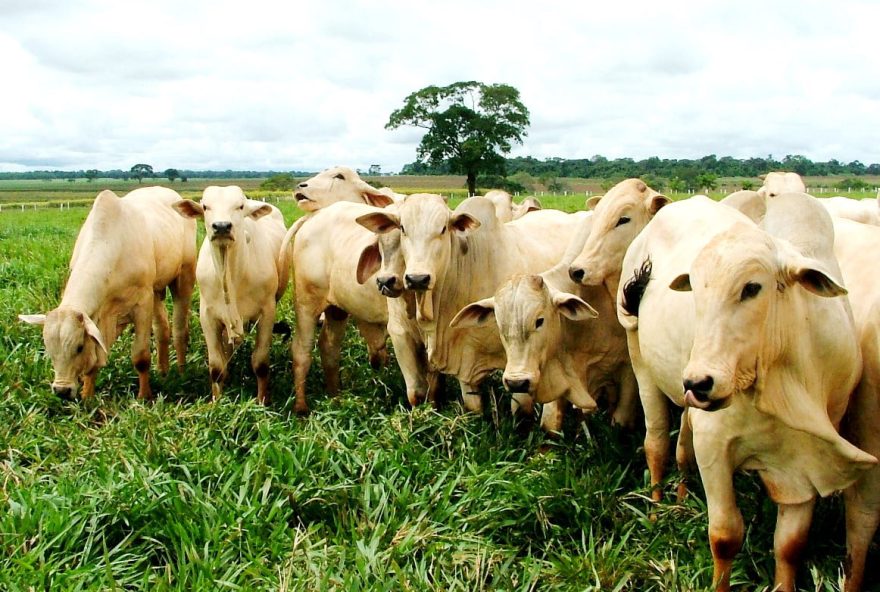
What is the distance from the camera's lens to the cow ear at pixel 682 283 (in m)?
3.24

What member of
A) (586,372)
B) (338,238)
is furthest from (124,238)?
(586,372)

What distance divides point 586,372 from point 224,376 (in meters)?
3.25

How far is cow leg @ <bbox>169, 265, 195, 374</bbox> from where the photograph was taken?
792 centimetres

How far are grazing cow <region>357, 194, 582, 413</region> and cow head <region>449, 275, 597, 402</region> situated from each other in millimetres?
647

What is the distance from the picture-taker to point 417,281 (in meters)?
4.91

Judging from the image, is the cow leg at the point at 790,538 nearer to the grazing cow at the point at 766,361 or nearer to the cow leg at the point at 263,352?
the grazing cow at the point at 766,361

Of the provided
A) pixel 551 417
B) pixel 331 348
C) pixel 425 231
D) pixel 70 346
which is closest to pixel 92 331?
pixel 70 346

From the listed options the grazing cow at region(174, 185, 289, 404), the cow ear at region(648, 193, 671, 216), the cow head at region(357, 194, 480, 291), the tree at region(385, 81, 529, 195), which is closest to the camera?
the cow head at region(357, 194, 480, 291)

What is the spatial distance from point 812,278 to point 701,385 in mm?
593

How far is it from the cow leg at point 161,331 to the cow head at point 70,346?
4.80 ft

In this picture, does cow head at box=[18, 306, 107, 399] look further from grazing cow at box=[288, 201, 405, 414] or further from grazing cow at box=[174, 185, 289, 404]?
grazing cow at box=[288, 201, 405, 414]

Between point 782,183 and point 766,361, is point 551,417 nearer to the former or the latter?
point 766,361

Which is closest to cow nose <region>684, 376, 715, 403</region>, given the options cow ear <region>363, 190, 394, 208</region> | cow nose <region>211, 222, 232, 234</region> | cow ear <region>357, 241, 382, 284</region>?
cow ear <region>357, 241, 382, 284</region>

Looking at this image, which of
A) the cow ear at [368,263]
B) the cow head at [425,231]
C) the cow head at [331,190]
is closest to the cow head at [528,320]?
the cow head at [425,231]
